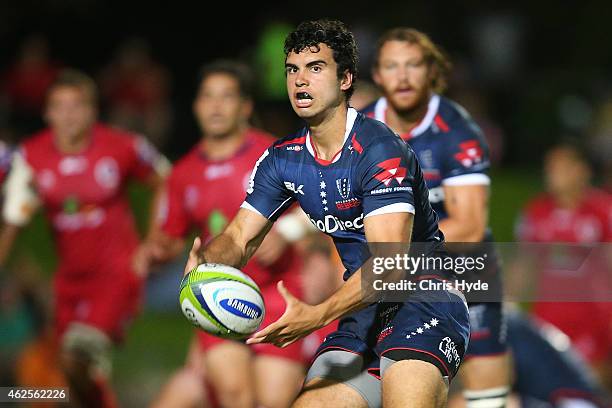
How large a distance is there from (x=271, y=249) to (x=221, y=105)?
101cm

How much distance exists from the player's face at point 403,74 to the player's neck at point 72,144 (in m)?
3.04

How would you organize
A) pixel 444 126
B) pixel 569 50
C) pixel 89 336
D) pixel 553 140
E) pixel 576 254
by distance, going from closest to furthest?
1. pixel 444 126
2. pixel 89 336
3. pixel 576 254
4. pixel 553 140
5. pixel 569 50

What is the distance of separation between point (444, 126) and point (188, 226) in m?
2.13

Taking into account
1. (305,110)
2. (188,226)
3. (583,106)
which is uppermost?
(583,106)

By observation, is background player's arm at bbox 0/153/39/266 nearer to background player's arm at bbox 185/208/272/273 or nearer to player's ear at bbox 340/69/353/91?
background player's arm at bbox 185/208/272/273

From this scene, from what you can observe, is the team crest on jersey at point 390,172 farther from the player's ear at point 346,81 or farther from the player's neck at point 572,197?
the player's neck at point 572,197

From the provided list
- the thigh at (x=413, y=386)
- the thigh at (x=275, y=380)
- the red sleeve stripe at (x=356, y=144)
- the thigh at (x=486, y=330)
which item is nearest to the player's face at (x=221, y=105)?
the thigh at (x=275, y=380)

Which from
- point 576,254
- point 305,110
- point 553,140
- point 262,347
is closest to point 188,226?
point 262,347

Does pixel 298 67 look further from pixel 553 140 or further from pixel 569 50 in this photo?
pixel 569 50

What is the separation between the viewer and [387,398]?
5184mm

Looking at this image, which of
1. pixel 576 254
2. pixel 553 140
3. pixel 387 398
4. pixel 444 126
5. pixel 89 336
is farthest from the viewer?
pixel 553 140

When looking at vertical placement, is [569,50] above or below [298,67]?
above

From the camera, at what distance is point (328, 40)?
5363mm

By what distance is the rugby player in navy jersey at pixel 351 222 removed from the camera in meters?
5.18
